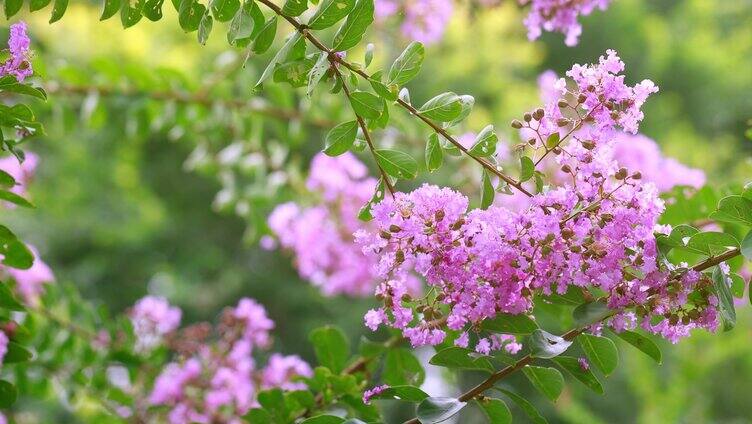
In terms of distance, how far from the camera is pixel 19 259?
0.90 meters

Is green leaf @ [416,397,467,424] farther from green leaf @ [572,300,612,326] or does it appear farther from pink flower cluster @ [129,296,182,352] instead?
pink flower cluster @ [129,296,182,352]

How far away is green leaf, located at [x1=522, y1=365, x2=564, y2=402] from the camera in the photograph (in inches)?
30.2

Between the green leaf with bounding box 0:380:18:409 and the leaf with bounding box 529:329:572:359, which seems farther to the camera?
the green leaf with bounding box 0:380:18:409

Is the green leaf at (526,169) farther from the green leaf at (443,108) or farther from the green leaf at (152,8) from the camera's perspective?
the green leaf at (152,8)

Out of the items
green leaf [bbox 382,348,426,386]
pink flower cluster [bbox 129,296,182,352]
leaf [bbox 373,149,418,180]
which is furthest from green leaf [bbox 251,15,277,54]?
pink flower cluster [bbox 129,296,182,352]

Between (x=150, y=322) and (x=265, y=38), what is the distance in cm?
91

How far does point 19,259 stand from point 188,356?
2.18 feet

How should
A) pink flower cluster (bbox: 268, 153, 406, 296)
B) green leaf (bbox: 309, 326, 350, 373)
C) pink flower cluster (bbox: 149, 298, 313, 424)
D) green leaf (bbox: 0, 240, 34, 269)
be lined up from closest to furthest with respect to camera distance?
green leaf (bbox: 0, 240, 34, 269)
green leaf (bbox: 309, 326, 350, 373)
pink flower cluster (bbox: 149, 298, 313, 424)
pink flower cluster (bbox: 268, 153, 406, 296)

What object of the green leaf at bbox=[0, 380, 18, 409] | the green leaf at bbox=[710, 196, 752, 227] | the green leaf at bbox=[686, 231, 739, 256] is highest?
the green leaf at bbox=[0, 380, 18, 409]

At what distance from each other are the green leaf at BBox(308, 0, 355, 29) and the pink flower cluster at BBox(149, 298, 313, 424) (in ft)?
2.31

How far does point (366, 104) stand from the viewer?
0.79 metres

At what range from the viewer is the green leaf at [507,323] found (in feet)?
2.45

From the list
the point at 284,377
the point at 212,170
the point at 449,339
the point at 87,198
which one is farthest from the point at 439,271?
the point at 87,198

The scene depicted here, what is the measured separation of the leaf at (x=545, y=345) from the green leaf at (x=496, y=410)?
62 mm
